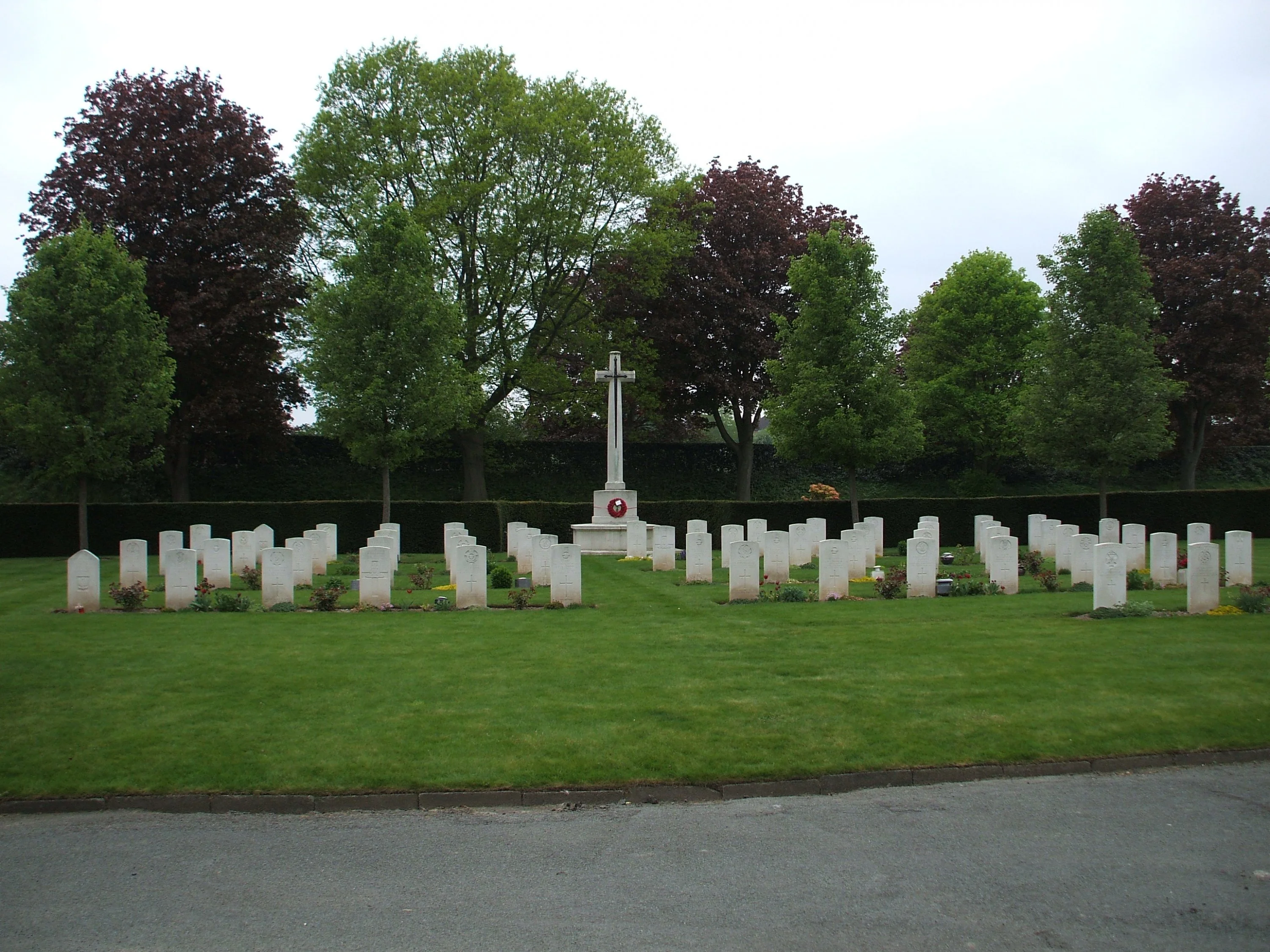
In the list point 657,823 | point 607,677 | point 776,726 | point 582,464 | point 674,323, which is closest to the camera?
point 657,823

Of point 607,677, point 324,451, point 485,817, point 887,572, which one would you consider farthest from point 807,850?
point 324,451

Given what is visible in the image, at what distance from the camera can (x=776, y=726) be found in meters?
7.09

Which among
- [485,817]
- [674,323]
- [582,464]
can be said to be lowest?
[485,817]

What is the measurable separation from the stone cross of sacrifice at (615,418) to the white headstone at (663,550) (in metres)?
5.40

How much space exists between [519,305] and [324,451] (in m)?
8.48

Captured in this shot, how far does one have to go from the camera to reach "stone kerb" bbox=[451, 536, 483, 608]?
43.8ft

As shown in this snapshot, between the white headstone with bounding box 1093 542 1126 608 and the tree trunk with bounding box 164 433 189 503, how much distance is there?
79.9 feet

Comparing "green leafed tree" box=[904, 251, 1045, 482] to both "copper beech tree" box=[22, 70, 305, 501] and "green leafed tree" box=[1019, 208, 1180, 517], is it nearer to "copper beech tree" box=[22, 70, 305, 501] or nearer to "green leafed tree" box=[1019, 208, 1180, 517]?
"green leafed tree" box=[1019, 208, 1180, 517]

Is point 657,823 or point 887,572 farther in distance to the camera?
point 887,572

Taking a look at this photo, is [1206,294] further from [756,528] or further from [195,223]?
[195,223]

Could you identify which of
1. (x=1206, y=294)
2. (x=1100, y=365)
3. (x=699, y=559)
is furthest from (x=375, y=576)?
(x=1206, y=294)

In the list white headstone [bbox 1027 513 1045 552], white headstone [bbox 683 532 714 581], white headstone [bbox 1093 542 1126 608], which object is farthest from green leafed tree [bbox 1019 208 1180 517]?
white headstone [bbox 1093 542 1126 608]

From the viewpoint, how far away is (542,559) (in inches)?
630

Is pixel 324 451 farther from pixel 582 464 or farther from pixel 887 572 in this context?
pixel 887 572
